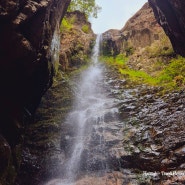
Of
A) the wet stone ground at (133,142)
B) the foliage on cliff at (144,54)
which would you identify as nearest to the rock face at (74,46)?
the foliage on cliff at (144,54)

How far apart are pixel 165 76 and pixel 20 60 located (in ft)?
32.8

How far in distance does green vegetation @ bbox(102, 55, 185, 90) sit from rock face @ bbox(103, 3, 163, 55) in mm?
4123

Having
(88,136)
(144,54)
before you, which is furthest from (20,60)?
(144,54)

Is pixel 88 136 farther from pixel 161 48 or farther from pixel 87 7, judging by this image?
pixel 87 7

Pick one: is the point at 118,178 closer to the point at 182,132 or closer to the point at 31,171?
the point at 182,132

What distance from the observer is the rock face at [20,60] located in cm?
732

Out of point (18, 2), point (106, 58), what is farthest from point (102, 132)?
point (106, 58)

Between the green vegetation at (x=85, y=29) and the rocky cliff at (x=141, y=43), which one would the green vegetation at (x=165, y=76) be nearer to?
the rocky cliff at (x=141, y=43)

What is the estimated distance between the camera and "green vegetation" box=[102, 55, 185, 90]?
1341cm

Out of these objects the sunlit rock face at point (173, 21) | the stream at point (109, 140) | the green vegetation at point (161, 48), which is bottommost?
the stream at point (109, 140)

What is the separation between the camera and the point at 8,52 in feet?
25.2

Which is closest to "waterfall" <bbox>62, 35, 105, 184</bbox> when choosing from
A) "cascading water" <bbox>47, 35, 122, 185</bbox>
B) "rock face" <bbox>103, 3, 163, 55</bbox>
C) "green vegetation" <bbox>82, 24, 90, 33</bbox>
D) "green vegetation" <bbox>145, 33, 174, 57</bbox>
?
"cascading water" <bbox>47, 35, 122, 185</bbox>

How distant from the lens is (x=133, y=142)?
9.98 metres

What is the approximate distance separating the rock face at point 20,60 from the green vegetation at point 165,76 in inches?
255
